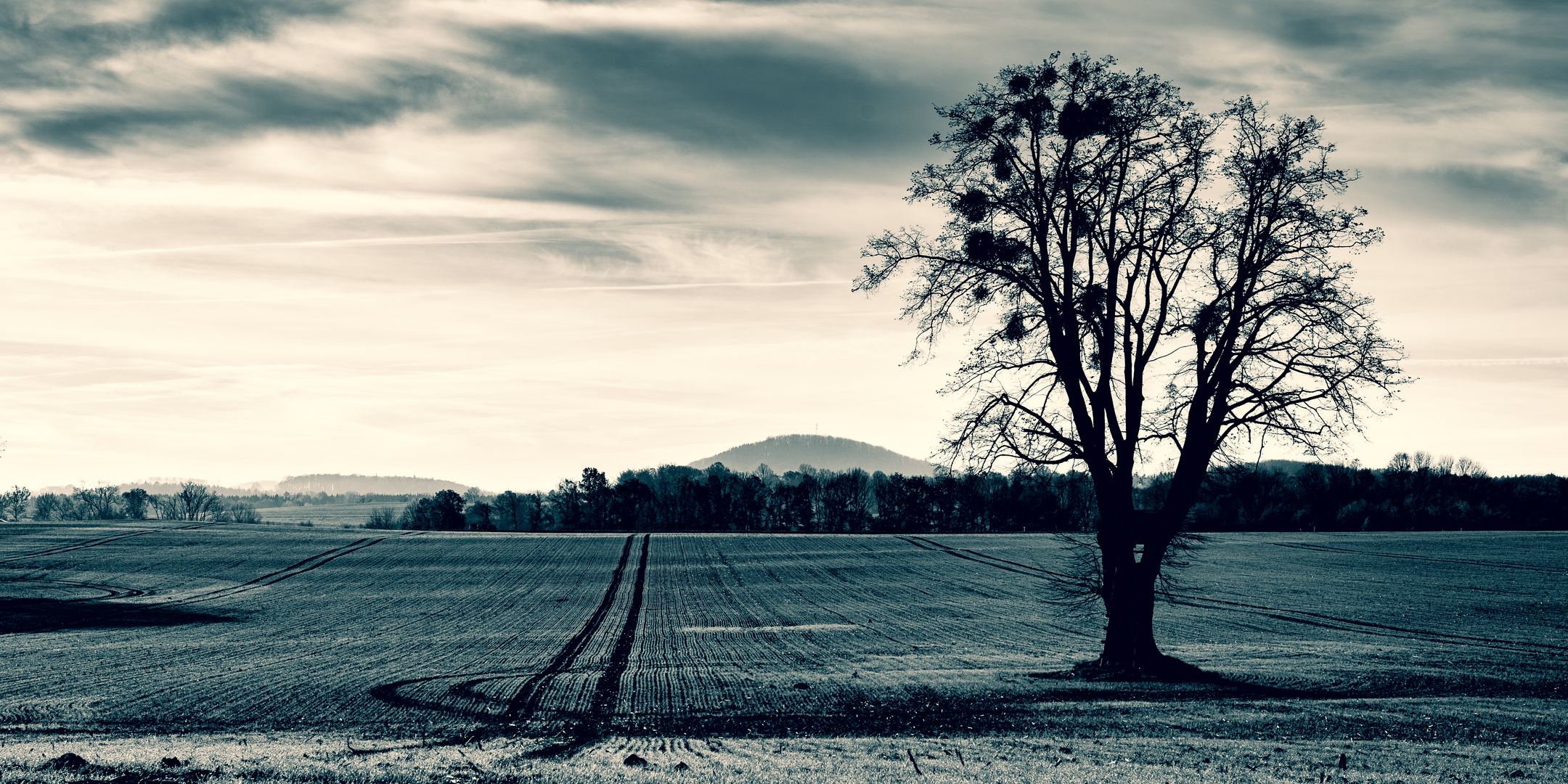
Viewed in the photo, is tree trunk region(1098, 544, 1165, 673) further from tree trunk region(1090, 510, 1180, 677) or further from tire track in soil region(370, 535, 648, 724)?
tire track in soil region(370, 535, 648, 724)

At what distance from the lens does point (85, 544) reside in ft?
238

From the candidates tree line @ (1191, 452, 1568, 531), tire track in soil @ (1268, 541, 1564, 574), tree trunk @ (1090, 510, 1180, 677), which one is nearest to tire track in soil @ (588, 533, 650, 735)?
tree trunk @ (1090, 510, 1180, 677)

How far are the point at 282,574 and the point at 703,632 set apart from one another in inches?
1530

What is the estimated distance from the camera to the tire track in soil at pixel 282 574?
46.6 meters

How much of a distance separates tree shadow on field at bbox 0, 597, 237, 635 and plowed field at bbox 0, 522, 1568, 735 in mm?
286

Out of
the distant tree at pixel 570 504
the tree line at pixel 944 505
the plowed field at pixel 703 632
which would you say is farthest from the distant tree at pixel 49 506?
the plowed field at pixel 703 632

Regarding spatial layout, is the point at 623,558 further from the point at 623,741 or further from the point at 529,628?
the point at 623,741

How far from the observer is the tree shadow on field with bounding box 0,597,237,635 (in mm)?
35750

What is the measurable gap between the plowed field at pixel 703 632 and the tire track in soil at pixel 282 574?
45 centimetres

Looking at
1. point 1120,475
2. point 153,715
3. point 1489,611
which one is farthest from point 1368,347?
point 1489,611

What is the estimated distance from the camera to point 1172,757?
466 inches

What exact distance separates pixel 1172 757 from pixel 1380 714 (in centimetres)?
582

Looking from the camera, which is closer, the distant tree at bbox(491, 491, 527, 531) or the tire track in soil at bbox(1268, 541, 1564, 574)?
the tire track in soil at bbox(1268, 541, 1564, 574)

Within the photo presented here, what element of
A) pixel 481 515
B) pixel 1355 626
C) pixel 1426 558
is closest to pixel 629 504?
pixel 481 515
